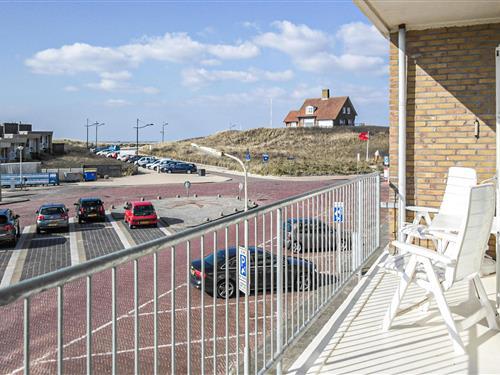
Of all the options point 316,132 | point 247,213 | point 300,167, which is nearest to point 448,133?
point 247,213

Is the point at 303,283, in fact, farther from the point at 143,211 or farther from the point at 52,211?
the point at 52,211

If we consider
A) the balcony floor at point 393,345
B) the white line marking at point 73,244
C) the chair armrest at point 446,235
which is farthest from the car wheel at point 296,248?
the white line marking at point 73,244

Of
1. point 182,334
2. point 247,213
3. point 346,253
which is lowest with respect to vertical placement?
point 182,334

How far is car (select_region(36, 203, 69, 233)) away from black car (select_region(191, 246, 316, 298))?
22113 millimetres

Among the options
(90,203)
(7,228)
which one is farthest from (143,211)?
(7,228)

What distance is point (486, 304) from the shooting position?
162 inches

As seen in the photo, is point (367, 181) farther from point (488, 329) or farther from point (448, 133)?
point (488, 329)

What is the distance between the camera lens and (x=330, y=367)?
11.7ft

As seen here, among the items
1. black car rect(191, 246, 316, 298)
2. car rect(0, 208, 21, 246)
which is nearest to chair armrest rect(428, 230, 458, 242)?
black car rect(191, 246, 316, 298)

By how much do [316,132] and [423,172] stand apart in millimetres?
85200

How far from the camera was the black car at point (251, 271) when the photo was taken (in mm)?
2697

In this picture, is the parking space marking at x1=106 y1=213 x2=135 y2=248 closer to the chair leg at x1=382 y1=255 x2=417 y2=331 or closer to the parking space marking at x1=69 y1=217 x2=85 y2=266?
the parking space marking at x1=69 y1=217 x2=85 y2=266

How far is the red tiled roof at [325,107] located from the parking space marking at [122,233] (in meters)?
74.5

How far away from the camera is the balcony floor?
11.7 ft
